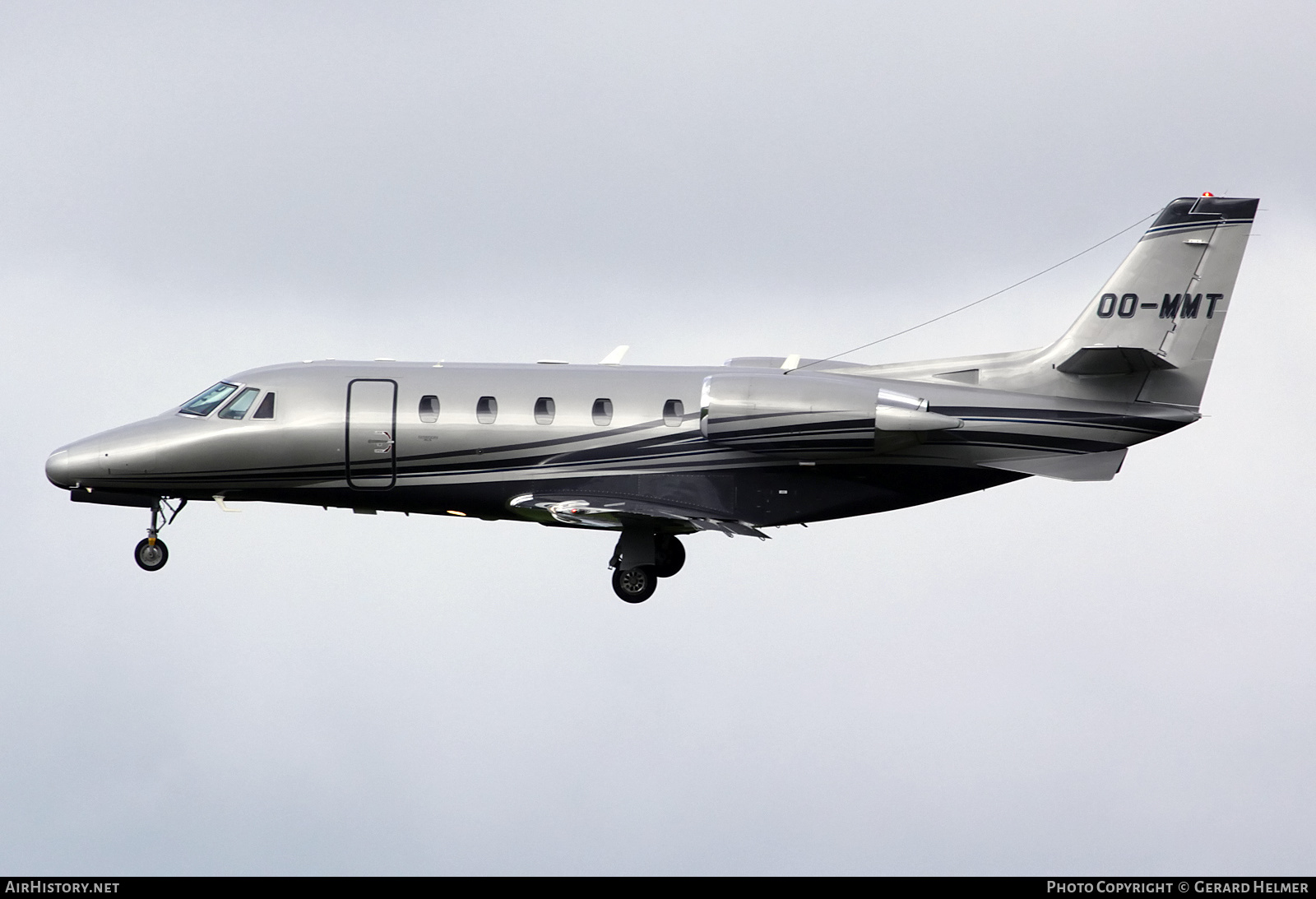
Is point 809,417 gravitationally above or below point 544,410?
above

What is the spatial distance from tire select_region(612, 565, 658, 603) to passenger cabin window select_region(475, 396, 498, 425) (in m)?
3.42

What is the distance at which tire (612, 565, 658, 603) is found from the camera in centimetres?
3169

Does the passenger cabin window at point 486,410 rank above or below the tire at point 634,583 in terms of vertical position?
above

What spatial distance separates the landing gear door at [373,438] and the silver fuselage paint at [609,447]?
0.10ft

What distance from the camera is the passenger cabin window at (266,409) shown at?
3219 cm

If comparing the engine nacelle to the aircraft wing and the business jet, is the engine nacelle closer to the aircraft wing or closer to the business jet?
the business jet

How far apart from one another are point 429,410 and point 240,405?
3.55 metres

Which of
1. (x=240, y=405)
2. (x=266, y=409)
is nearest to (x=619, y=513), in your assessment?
(x=266, y=409)

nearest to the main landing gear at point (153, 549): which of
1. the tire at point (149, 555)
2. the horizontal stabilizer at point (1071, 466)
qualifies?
the tire at point (149, 555)

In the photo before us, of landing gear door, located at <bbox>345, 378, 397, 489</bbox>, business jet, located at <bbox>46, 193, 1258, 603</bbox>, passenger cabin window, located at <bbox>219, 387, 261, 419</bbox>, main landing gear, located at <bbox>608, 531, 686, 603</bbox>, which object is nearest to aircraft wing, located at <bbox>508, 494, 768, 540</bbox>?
business jet, located at <bbox>46, 193, 1258, 603</bbox>

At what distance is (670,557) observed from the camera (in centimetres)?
3266

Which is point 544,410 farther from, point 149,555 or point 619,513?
point 149,555

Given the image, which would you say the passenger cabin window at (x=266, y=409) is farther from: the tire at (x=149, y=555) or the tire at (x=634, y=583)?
the tire at (x=634, y=583)

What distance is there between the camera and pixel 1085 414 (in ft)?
101
